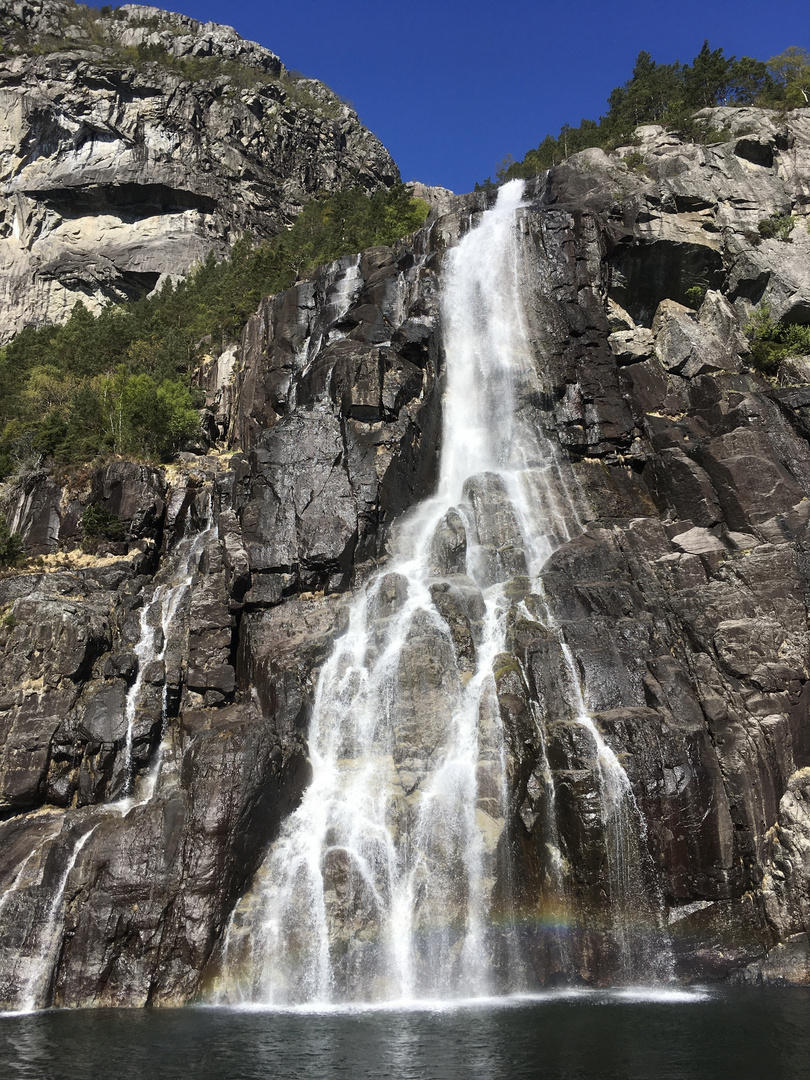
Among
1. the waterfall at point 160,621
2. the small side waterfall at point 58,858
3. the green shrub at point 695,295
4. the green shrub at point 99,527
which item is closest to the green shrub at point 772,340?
the green shrub at point 695,295

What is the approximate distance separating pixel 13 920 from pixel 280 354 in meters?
34.0

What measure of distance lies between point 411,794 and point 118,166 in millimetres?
83279

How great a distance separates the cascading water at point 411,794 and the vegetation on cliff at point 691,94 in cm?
4178

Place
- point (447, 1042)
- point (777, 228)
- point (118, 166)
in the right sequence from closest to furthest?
point (447, 1042) < point (777, 228) < point (118, 166)

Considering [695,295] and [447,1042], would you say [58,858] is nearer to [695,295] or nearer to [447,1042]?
[447,1042]

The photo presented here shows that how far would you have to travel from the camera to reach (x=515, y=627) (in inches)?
1043

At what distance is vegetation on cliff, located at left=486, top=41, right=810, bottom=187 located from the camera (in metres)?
59.3

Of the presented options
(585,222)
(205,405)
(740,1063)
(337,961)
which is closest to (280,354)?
(205,405)

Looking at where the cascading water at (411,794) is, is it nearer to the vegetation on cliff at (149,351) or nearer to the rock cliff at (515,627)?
the rock cliff at (515,627)

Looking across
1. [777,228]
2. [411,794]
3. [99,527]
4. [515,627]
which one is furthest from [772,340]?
[99,527]

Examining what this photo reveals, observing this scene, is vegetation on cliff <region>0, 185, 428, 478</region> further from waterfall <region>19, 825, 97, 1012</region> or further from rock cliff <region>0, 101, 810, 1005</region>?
waterfall <region>19, 825, 97, 1012</region>

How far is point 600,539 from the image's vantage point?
30406 millimetres

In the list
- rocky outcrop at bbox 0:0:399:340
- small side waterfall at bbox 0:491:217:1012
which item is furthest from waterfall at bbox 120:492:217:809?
rocky outcrop at bbox 0:0:399:340

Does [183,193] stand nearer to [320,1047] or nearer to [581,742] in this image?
[581,742]
